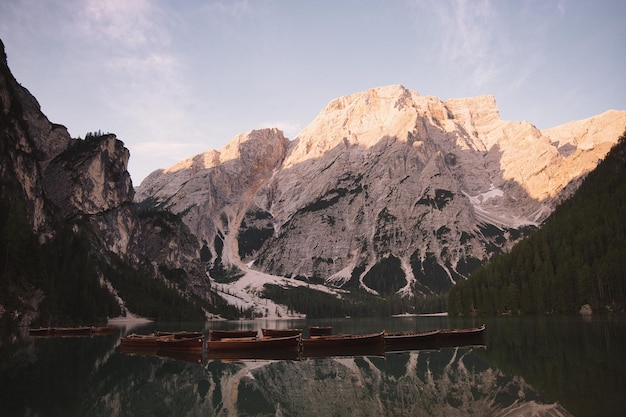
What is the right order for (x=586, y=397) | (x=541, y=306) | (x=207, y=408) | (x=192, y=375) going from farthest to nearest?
(x=541, y=306) < (x=192, y=375) < (x=207, y=408) < (x=586, y=397)

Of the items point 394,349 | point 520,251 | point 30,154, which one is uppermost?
point 30,154

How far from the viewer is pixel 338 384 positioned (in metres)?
31.0

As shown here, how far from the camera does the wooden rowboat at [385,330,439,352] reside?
53.0 meters

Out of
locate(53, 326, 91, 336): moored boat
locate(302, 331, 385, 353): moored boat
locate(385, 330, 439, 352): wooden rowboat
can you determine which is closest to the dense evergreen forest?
locate(385, 330, 439, 352): wooden rowboat

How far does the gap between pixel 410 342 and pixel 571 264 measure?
87886mm

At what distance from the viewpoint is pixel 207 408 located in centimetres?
2509

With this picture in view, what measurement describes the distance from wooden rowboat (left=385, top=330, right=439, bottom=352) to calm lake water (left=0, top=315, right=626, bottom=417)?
5.93 metres

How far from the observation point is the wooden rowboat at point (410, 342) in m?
53.0

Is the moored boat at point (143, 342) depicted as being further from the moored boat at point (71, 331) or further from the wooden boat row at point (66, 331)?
the moored boat at point (71, 331)

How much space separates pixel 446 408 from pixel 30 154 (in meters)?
164

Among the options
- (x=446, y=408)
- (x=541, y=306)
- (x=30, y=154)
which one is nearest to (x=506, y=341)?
(x=446, y=408)

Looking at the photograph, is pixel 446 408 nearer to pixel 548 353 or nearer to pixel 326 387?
pixel 326 387

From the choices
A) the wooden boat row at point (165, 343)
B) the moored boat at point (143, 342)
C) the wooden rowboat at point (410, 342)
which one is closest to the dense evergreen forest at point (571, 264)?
the wooden rowboat at point (410, 342)

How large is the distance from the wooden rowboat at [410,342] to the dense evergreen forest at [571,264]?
78.6 meters
